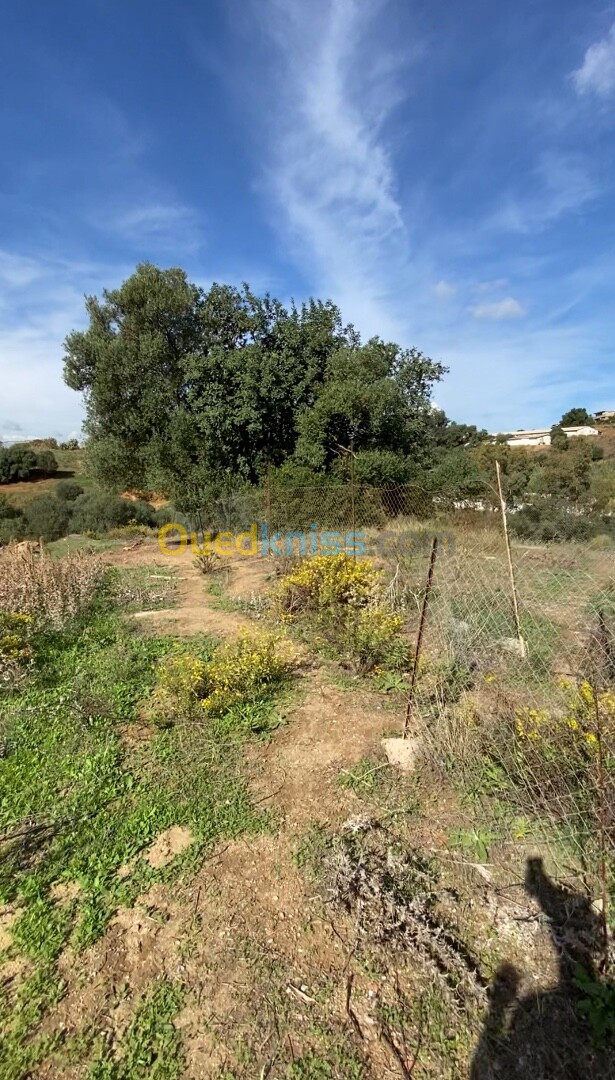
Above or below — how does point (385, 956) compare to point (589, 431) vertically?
below

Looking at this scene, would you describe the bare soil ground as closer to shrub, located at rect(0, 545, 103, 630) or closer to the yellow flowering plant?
the yellow flowering plant

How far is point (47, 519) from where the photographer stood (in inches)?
479

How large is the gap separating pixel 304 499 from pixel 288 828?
8149mm

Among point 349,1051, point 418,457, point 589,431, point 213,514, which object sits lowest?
point 349,1051

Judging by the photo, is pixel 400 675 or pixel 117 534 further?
pixel 117 534

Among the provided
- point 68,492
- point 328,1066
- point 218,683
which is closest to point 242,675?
point 218,683

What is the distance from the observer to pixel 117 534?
1203 centimetres

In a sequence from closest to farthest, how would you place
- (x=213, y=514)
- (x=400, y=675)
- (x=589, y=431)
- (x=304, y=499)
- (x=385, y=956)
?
1. (x=385, y=956)
2. (x=400, y=675)
3. (x=304, y=499)
4. (x=213, y=514)
5. (x=589, y=431)

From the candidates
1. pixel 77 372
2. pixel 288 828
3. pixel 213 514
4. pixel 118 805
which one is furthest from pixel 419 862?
pixel 77 372

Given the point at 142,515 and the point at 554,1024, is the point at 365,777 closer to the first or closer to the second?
the point at 554,1024

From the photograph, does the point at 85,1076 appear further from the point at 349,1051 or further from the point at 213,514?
the point at 213,514

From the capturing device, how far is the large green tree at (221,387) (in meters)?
12.1

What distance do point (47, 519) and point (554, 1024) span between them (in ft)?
43.3

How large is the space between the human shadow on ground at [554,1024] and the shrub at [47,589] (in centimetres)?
482
